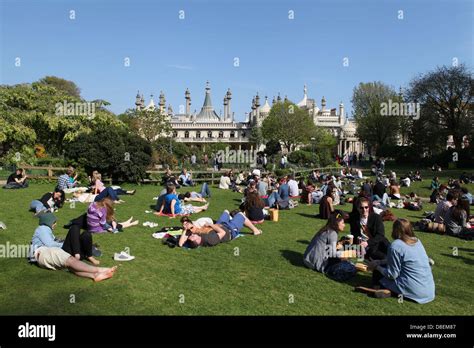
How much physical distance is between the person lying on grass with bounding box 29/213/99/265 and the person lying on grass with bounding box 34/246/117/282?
162 millimetres

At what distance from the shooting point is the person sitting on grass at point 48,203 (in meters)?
12.1

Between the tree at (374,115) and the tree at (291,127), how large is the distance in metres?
6.70

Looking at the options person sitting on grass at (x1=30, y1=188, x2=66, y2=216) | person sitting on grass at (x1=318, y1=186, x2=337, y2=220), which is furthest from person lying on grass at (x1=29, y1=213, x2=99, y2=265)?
person sitting on grass at (x1=318, y1=186, x2=337, y2=220)

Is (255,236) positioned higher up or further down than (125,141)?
further down

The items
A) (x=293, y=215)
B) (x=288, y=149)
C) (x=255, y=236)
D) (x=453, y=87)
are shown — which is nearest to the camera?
(x=255, y=236)

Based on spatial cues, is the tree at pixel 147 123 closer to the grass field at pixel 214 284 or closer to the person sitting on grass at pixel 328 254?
the grass field at pixel 214 284

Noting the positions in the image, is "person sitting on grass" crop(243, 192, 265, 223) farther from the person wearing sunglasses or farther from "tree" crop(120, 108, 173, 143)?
"tree" crop(120, 108, 173, 143)

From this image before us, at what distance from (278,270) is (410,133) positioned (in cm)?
4124

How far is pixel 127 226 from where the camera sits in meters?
11.0

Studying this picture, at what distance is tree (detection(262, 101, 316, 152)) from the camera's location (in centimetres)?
5756

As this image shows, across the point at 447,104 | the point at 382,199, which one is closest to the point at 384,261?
the point at 382,199
